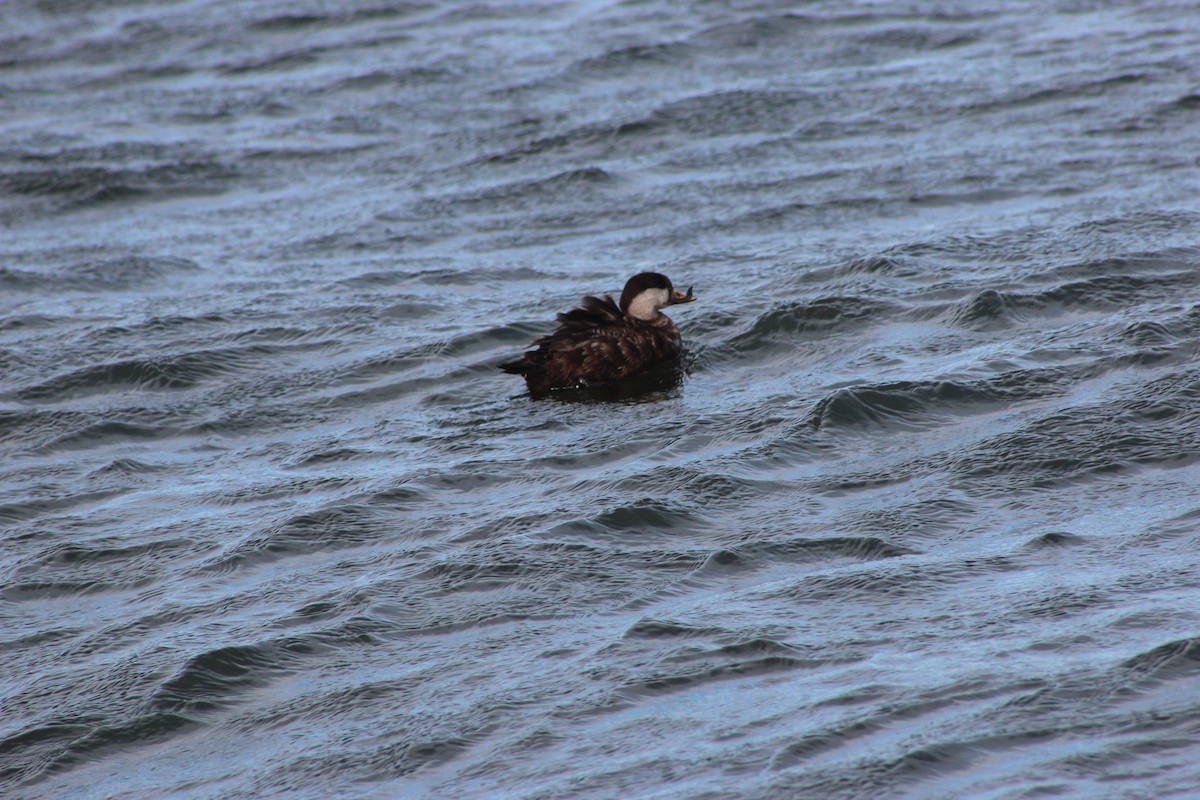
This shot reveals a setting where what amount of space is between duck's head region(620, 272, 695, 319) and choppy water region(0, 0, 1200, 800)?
0.43m

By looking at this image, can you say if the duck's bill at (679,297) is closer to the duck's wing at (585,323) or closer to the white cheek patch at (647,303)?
the white cheek patch at (647,303)

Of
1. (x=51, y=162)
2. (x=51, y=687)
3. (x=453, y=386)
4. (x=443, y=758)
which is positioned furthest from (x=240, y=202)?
(x=443, y=758)

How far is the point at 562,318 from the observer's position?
9016mm

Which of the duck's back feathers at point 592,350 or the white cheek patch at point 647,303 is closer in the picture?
the duck's back feathers at point 592,350

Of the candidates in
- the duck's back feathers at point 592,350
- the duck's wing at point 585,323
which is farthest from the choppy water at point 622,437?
the duck's wing at point 585,323

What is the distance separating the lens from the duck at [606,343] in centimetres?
877

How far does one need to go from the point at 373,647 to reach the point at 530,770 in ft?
3.97

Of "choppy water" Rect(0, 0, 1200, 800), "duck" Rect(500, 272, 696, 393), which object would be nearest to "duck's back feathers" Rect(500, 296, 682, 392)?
"duck" Rect(500, 272, 696, 393)

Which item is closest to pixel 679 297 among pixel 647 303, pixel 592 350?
pixel 647 303

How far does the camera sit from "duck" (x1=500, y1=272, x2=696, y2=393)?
8766mm

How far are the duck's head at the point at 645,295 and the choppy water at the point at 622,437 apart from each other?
431mm

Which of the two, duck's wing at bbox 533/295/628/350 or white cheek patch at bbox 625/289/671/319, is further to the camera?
white cheek patch at bbox 625/289/671/319

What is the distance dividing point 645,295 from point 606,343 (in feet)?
1.83

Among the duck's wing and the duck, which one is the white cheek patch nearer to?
the duck
